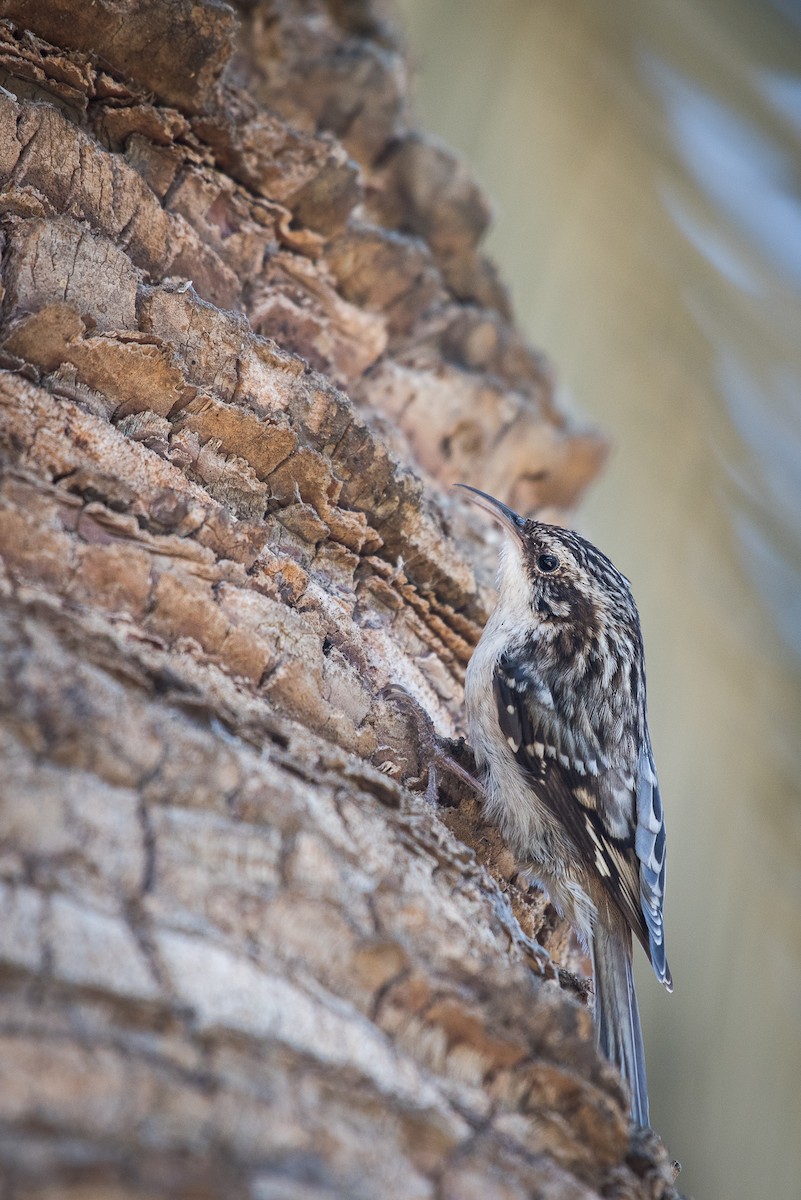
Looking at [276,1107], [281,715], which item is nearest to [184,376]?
[281,715]

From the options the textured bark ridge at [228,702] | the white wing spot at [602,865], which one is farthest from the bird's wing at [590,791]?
the textured bark ridge at [228,702]

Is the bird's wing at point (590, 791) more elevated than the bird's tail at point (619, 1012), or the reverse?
the bird's wing at point (590, 791)

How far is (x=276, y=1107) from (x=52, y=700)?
2.00 ft

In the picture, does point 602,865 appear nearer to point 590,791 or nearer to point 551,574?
point 590,791

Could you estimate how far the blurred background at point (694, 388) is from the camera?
4883 millimetres

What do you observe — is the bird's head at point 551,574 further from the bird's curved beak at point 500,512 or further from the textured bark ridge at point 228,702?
the textured bark ridge at point 228,702

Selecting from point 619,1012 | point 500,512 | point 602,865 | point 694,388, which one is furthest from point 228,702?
point 694,388

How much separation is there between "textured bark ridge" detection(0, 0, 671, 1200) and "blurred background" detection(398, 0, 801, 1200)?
2.02 m

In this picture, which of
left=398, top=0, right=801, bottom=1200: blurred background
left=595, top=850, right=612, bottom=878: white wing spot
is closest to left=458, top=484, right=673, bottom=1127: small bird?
left=595, top=850, right=612, bottom=878: white wing spot

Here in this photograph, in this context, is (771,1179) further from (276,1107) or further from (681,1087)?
(276,1107)

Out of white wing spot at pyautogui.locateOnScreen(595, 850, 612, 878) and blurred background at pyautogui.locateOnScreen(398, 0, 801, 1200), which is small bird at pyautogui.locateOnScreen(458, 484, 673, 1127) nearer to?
white wing spot at pyautogui.locateOnScreen(595, 850, 612, 878)

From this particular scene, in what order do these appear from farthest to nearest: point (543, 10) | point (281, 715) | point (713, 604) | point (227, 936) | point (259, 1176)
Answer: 1. point (713, 604)
2. point (543, 10)
3. point (281, 715)
4. point (227, 936)
5. point (259, 1176)

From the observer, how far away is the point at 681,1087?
654 centimetres

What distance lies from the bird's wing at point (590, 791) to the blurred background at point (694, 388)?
6.67 ft
